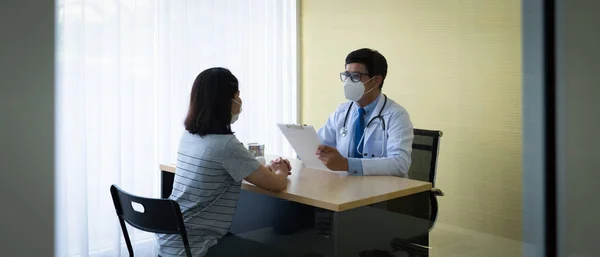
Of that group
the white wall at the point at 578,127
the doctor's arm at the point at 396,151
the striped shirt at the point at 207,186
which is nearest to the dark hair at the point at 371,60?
the doctor's arm at the point at 396,151

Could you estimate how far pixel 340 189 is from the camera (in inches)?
70.2

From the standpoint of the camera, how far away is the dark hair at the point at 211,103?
182cm

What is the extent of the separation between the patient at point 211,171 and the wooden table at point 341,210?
0.26 feet

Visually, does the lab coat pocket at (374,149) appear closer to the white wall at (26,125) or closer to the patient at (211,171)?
the patient at (211,171)

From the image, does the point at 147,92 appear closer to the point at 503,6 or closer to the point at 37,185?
the point at 503,6

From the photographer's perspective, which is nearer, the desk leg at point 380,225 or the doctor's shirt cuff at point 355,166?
the desk leg at point 380,225

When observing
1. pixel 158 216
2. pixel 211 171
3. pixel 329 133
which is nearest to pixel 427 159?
pixel 329 133

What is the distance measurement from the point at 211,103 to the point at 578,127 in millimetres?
1323

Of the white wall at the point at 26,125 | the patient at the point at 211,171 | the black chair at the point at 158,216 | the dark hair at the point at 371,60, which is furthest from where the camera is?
the dark hair at the point at 371,60

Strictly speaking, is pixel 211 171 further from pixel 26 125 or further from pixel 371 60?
pixel 26 125

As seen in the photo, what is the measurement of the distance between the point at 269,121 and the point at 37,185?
2887mm

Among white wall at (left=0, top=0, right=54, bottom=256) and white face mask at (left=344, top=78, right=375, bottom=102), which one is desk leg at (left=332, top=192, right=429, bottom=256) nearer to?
white face mask at (left=344, top=78, right=375, bottom=102)

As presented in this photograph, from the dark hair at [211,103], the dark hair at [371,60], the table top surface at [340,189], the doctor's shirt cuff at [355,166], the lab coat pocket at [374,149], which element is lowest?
the table top surface at [340,189]

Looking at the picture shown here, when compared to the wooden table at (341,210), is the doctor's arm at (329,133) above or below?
above
